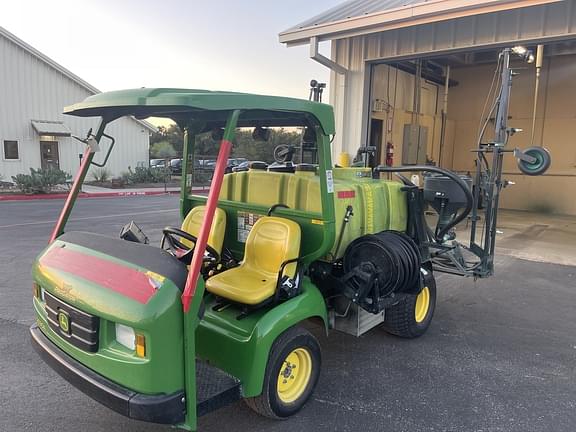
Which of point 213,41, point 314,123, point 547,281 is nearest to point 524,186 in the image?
point 547,281

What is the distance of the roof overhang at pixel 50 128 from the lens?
19.4 m

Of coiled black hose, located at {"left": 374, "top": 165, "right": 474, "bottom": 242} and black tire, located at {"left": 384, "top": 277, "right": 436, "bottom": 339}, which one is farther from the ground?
coiled black hose, located at {"left": 374, "top": 165, "right": 474, "bottom": 242}

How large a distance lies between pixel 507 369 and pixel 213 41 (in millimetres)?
9267

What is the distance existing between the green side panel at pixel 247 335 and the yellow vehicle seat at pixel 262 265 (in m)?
Result: 0.12

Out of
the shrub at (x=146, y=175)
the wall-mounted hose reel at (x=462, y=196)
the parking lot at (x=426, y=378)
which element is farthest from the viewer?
the shrub at (x=146, y=175)

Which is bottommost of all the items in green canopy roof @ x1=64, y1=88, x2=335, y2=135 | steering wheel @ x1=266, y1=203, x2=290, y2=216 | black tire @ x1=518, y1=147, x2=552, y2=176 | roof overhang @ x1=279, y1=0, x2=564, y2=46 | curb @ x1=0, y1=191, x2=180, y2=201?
curb @ x1=0, y1=191, x2=180, y2=201

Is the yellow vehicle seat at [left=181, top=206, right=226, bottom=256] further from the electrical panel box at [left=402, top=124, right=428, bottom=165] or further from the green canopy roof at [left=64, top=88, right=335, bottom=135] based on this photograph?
the electrical panel box at [left=402, top=124, right=428, bottom=165]

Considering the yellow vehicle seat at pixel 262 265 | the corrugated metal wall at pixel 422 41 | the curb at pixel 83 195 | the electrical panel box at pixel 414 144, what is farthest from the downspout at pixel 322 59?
the curb at pixel 83 195

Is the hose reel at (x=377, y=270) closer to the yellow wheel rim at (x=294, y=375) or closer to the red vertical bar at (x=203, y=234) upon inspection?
the yellow wheel rim at (x=294, y=375)

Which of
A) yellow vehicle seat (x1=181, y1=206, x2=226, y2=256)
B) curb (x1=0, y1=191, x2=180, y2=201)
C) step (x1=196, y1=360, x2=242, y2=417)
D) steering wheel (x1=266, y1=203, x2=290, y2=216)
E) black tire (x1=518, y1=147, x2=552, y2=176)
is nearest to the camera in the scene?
step (x1=196, y1=360, x2=242, y2=417)

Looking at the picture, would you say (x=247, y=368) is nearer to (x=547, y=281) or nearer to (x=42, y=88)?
(x=547, y=281)

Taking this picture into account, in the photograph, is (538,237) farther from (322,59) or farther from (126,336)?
(126,336)

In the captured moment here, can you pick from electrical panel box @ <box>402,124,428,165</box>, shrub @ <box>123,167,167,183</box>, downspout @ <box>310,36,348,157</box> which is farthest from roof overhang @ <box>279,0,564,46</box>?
shrub @ <box>123,167,167,183</box>

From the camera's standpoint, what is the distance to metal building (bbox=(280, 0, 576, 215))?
7574 mm
